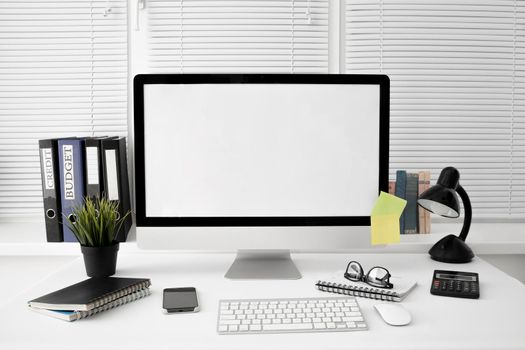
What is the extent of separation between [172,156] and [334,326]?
0.66 metres

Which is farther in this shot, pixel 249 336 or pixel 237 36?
pixel 237 36

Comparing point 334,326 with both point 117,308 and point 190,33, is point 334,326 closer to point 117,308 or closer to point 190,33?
point 117,308

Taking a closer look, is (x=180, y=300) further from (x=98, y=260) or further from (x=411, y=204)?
(x=411, y=204)

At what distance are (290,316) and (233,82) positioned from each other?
66 centimetres

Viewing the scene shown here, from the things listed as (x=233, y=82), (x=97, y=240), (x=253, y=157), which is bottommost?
(x=97, y=240)

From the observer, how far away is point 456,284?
1320mm

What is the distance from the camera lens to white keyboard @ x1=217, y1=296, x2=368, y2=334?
1.05 metres

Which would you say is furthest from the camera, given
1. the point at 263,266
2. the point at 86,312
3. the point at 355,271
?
the point at 263,266

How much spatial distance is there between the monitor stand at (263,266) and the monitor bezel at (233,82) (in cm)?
14

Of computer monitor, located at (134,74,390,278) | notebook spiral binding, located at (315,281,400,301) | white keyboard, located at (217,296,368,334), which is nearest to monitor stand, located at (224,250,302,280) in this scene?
computer monitor, located at (134,74,390,278)

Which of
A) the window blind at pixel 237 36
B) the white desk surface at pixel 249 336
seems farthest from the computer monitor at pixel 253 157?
the window blind at pixel 237 36

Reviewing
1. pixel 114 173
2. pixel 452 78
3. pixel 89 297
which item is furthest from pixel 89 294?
pixel 452 78

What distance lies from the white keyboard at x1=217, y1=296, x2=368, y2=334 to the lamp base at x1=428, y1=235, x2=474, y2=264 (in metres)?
0.54

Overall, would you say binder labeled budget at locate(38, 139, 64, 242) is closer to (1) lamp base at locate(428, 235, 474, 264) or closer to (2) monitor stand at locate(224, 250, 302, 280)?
(2) monitor stand at locate(224, 250, 302, 280)
